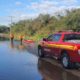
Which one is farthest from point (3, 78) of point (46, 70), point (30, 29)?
point (30, 29)

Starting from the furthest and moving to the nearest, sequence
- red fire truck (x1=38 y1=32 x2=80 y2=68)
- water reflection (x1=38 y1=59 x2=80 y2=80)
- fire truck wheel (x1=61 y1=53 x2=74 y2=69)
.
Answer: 1. fire truck wheel (x1=61 y1=53 x2=74 y2=69)
2. red fire truck (x1=38 y1=32 x2=80 y2=68)
3. water reflection (x1=38 y1=59 x2=80 y2=80)

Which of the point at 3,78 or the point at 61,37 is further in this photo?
the point at 61,37

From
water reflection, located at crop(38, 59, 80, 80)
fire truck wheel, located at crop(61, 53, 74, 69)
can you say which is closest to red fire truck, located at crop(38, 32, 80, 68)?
fire truck wheel, located at crop(61, 53, 74, 69)

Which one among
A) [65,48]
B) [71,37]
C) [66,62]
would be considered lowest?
[66,62]

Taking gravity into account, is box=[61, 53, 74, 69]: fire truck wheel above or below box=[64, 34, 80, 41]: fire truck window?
below

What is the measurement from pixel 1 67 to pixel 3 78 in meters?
2.89

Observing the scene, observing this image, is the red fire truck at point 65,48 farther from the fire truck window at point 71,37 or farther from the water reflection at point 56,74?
the water reflection at point 56,74

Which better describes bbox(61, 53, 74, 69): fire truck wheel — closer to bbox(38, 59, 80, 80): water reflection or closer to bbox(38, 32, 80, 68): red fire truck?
bbox(38, 32, 80, 68): red fire truck

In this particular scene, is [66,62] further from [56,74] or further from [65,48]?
[56,74]

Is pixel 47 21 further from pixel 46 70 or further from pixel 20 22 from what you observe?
pixel 46 70

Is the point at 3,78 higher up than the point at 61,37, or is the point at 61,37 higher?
the point at 61,37

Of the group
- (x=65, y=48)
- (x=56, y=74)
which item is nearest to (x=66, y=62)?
(x=65, y=48)

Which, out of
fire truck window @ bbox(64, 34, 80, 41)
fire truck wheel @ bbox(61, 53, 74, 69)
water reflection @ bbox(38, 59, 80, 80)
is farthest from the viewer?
fire truck window @ bbox(64, 34, 80, 41)

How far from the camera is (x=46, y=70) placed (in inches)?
504
